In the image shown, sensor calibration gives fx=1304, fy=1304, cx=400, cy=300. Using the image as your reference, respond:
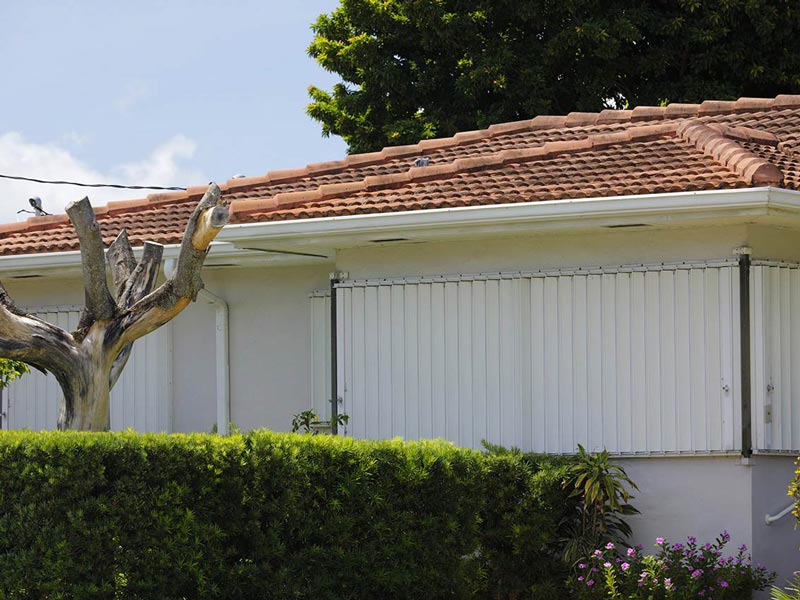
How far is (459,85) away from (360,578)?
14.3m

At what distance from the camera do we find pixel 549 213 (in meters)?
9.52

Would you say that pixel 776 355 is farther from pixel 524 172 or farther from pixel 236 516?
pixel 236 516

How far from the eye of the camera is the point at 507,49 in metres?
21.2

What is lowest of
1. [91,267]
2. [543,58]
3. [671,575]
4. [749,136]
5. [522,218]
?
[671,575]

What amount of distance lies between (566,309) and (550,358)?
1.31ft

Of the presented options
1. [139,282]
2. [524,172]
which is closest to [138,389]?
[139,282]

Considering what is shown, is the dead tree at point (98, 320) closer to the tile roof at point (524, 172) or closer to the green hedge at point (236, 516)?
the green hedge at point (236, 516)

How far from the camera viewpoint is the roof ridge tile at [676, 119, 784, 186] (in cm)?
895

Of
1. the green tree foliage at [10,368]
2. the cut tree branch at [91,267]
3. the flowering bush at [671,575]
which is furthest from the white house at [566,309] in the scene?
the green tree foliage at [10,368]

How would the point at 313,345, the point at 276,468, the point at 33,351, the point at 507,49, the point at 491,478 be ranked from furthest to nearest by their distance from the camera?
the point at 507,49 < the point at 313,345 < the point at 491,478 < the point at 33,351 < the point at 276,468

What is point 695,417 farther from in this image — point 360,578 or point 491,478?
point 360,578

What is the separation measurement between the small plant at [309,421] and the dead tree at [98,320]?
206 centimetres

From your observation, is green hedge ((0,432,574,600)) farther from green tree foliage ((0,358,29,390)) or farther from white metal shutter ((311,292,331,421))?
white metal shutter ((311,292,331,421))

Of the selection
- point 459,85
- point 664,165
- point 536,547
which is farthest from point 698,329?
point 459,85
